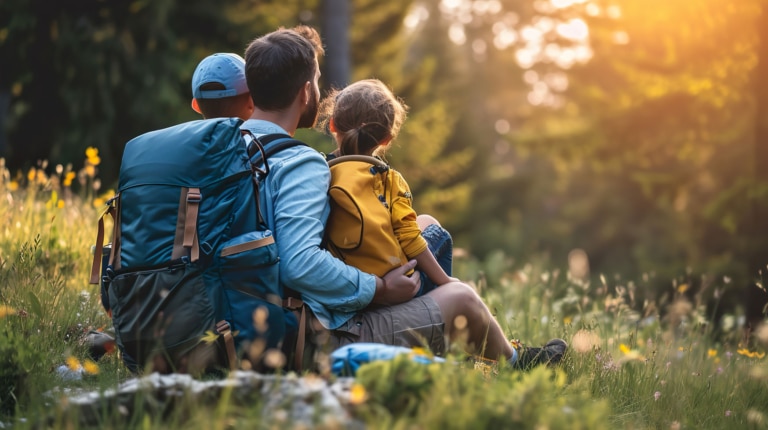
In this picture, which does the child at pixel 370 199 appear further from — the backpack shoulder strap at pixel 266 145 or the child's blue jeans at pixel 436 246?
the backpack shoulder strap at pixel 266 145

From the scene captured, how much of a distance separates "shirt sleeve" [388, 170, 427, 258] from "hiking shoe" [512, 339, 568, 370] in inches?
32.6

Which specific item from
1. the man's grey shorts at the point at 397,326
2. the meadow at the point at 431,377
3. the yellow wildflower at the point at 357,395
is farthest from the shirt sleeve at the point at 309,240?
the yellow wildflower at the point at 357,395

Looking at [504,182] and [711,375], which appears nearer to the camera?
[711,375]

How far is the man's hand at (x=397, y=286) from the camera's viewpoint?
348 centimetres

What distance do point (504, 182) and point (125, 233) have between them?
24490 mm

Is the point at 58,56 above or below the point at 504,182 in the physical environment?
above

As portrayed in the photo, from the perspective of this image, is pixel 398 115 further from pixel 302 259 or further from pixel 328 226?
pixel 302 259

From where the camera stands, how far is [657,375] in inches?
167

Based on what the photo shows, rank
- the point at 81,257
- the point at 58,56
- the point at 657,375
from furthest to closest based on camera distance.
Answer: the point at 58,56
the point at 81,257
the point at 657,375

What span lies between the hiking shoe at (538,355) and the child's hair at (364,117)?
1.27m

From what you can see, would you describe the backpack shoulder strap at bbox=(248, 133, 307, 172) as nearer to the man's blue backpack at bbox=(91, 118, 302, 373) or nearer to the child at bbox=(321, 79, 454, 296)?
the man's blue backpack at bbox=(91, 118, 302, 373)

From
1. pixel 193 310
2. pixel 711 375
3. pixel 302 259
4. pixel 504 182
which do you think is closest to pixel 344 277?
pixel 302 259

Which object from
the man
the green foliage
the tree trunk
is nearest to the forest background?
the tree trunk

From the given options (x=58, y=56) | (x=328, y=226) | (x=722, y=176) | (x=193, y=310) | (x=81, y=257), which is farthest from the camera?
(x=722, y=176)
